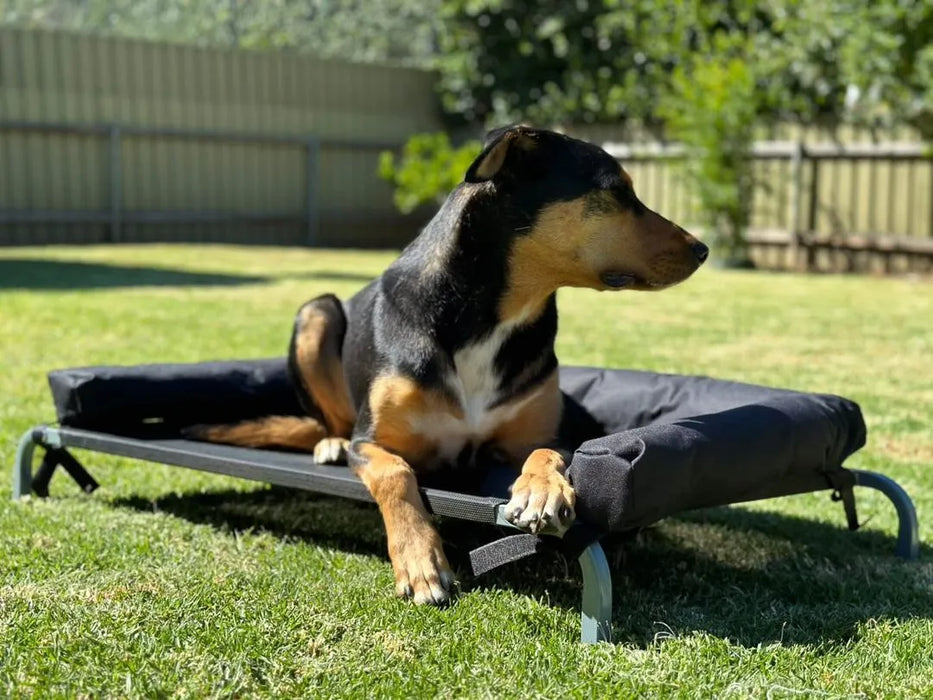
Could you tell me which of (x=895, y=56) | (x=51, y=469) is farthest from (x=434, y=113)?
(x=51, y=469)

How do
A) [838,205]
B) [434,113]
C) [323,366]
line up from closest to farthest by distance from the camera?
[323,366]
[838,205]
[434,113]

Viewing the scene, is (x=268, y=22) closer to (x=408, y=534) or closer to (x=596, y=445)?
(x=408, y=534)

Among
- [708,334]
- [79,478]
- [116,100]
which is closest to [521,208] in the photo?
[79,478]

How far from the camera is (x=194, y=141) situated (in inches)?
819

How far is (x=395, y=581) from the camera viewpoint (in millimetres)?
3592

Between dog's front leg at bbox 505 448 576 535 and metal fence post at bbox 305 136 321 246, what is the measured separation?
19.4 m

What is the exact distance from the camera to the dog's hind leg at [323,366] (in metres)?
4.71

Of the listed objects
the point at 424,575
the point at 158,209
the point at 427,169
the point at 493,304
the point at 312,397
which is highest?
the point at 493,304

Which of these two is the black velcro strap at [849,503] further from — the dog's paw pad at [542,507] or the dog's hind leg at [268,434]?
the dog's hind leg at [268,434]

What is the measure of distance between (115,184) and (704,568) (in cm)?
1755

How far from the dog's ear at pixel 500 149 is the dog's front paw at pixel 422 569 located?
118 centimetres

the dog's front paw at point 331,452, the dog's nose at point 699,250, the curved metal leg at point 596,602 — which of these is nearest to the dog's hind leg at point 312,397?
the dog's front paw at point 331,452

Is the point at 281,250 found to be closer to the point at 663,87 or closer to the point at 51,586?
the point at 663,87

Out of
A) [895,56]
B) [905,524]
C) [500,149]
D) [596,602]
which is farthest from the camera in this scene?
[895,56]
